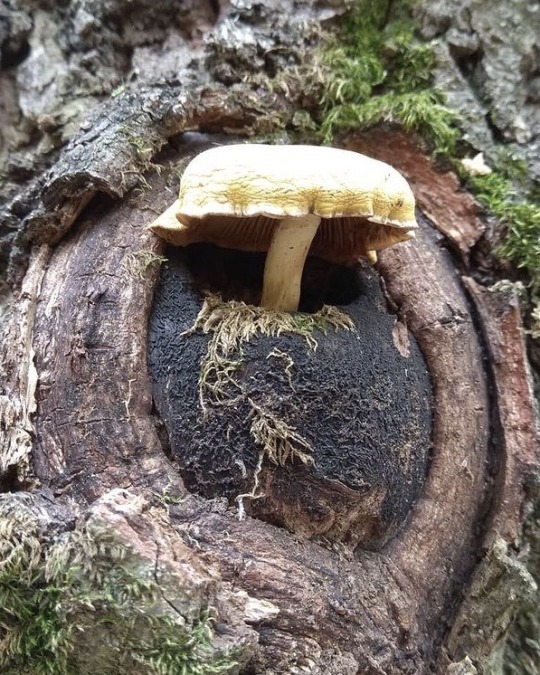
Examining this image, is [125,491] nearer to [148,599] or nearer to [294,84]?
[148,599]

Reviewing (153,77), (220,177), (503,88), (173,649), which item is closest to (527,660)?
(173,649)

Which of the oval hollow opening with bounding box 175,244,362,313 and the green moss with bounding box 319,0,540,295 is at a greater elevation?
the green moss with bounding box 319,0,540,295

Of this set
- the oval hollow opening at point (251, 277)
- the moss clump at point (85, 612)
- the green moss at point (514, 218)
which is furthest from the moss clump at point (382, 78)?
the moss clump at point (85, 612)

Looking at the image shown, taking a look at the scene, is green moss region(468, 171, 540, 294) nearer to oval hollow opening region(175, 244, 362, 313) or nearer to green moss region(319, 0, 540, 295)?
green moss region(319, 0, 540, 295)

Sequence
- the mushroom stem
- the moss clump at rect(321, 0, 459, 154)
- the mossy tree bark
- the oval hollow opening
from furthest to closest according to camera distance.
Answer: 1. the moss clump at rect(321, 0, 459, 154)
2. the oval hollow opening
3. the mushroom stem
4. the mossy tree bark

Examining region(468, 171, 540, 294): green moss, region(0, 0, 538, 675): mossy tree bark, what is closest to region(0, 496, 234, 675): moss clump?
region(0, 0, 538, 675): mossy tree bark

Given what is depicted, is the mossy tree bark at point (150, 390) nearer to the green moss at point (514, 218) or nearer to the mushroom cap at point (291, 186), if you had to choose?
the green moss at point (514, 218)

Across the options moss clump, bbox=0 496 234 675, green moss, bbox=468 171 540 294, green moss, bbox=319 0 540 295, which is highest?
green moss, bbox=319 0 540 295
